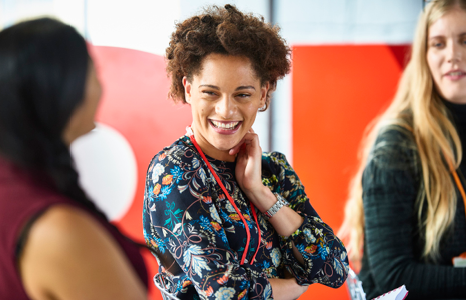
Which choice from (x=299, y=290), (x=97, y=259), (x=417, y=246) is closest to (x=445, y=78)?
(x=417, y=246)

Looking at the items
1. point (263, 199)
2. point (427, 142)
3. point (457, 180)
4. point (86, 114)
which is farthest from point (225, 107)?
point (457, 180)

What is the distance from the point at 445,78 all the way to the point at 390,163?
0.53 metres

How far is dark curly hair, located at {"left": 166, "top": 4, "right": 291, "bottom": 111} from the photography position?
1.17 metres

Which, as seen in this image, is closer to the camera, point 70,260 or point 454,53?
point 70,260

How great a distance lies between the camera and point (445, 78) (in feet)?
6.17

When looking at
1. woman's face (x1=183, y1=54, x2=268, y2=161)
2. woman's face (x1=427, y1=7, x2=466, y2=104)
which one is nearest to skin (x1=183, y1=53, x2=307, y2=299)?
woman's face (x1=183, y1=54, x2=268, y2=161)

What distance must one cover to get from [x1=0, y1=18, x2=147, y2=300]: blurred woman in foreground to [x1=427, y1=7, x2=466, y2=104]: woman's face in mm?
1856

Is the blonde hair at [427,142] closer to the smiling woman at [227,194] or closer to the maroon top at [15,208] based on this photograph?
the smiling woman at [227,194]

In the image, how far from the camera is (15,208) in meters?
0.44

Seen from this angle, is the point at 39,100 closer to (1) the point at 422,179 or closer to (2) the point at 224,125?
(2) the point at 224,125

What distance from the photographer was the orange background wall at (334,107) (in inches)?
103

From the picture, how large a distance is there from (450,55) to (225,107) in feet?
4.34

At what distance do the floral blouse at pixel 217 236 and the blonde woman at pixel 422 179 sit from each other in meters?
0.50

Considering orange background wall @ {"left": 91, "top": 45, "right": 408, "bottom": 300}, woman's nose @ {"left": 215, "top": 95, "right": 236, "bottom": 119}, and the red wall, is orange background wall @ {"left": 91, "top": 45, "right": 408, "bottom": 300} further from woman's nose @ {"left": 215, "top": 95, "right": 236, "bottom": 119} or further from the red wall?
woman's nose @ {"left": 215, "top": 95, "right": 236, "bottom": 119}
